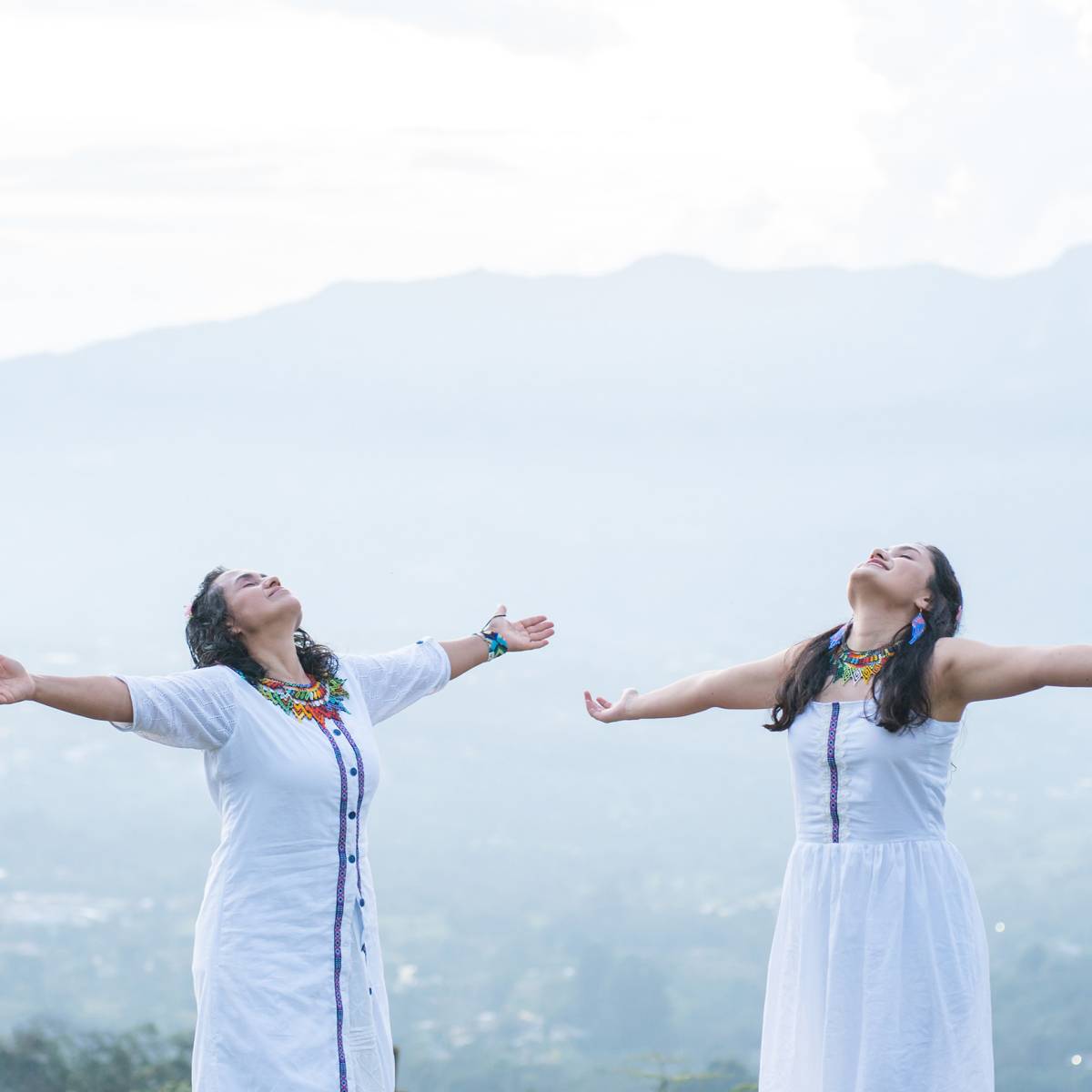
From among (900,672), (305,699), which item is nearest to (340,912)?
(305,699)

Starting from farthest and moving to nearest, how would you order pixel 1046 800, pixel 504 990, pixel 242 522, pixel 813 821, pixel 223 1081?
pixel 242 522, pixel 504 990, pixel 1046 800, pixel 813 821, pixel 223 1081

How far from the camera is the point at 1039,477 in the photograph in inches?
464

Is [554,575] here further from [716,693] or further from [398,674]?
[716,693]

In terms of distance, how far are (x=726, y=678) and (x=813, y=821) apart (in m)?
0.32

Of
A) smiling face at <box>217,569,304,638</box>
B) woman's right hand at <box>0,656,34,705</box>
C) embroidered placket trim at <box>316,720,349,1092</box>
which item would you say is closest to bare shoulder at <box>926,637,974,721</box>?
embroidered placket trim at <box>316,720,349,1092</box>

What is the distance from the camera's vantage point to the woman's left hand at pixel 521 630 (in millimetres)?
3252

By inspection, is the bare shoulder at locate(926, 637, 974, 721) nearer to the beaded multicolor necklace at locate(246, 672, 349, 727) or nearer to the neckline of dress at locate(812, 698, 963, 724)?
the neckline of dress at locate(812, 698, 963, 724)

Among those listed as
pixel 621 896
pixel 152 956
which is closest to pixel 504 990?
pixel 621 896

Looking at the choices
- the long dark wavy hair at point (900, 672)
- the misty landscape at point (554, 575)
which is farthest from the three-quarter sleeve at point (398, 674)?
the misty landscape at point (554, 575)

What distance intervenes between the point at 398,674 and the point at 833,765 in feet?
2.88

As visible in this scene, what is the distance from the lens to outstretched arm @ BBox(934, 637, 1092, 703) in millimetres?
2568

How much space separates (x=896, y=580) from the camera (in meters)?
2.85

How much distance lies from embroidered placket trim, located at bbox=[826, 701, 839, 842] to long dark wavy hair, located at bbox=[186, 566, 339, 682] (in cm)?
93

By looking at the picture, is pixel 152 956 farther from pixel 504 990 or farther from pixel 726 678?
pixel 726 678
